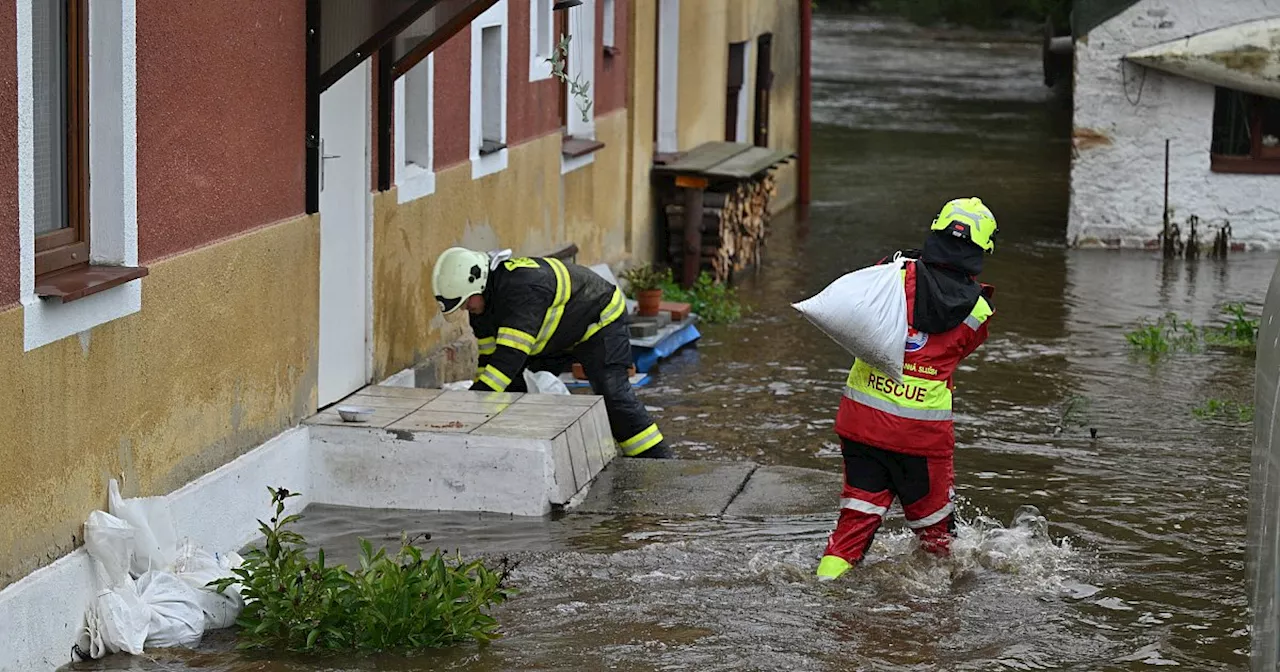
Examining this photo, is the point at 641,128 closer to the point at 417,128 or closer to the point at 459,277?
the point at 417,128

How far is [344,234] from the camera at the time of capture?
29.6 ft

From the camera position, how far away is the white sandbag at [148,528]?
6504 mm

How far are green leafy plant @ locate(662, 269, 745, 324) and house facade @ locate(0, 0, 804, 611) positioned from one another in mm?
2427

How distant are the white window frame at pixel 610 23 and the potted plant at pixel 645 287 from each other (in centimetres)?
178

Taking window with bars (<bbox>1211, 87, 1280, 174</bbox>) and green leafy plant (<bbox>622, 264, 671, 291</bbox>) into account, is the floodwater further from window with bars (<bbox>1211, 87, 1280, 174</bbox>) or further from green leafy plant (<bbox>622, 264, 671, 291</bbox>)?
window with bars (<bbox>1211, 87, 1280, 174</bbox>)

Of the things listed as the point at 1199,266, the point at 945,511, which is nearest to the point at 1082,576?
the point at 945,511

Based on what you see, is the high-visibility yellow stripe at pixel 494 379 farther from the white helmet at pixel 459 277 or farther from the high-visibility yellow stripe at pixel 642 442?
the high-visibility yellow stripe at pixel 642 442

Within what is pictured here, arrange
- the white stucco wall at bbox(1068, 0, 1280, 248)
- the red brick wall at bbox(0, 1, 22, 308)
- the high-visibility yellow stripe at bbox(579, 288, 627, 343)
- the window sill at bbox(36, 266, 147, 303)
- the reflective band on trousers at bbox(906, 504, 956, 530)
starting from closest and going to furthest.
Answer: the red brick wall at bbox(0, 1, 22, 308)
the window sill at bbox(36, 266, 147, 303)
the reflective band on trousers at bbox(906, 504, 956, 530)
the high-visibility yellow stripe at bbox(579, 288, 627, 343)
the white stucco wall at bbox(1068, 0, 1280, 248)

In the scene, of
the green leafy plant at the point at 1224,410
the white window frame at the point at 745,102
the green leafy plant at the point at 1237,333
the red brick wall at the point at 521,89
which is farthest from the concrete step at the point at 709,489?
the white window frame at the point at 745,102

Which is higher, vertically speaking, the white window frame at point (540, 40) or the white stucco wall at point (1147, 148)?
the white window frame at point (540, 40)

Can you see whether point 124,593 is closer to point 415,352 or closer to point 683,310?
point 415,352

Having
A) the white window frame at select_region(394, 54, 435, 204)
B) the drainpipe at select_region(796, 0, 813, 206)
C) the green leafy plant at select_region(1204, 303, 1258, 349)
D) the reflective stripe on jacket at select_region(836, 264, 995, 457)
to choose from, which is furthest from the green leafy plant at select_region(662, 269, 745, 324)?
the reflective stripe on jacket at select_region(836, 264, 995, 457)

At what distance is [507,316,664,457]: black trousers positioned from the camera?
9.54 metres

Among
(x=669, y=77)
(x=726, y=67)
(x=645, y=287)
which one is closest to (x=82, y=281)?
(x=645, y=287)
